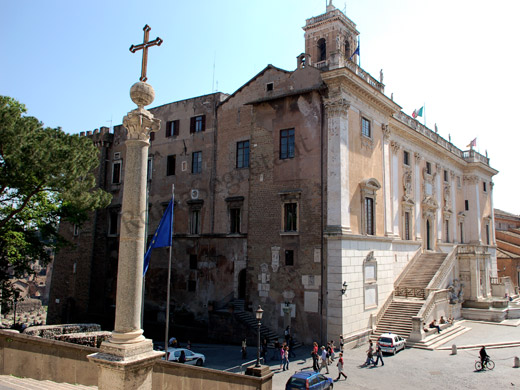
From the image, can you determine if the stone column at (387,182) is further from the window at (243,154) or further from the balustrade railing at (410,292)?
the window at (243,154)

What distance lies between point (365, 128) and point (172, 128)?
1542 centimetres

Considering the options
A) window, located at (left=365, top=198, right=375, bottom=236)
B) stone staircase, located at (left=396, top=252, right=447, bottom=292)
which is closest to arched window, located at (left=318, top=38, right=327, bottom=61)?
window, located at (left=365, top=198, right=375, bottom=236)

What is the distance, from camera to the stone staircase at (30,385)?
10452 mm

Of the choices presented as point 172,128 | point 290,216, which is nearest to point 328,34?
point 172,128

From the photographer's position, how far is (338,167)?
25.4m

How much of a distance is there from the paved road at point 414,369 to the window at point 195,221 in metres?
9.01

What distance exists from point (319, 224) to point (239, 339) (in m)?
8.53

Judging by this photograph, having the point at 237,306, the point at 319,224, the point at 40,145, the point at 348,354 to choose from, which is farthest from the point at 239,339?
the point at 40,145

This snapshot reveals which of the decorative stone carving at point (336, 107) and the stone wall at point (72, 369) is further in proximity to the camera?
the decorative stone carving at point (336, 107)

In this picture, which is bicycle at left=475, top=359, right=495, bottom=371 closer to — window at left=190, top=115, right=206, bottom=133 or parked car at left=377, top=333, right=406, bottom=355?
parked car at left=377, top=333, right=406, bottom=355

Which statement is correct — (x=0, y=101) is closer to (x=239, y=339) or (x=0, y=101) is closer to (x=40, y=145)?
(x=40, y=145)

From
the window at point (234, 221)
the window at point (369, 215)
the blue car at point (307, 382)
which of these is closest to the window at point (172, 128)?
the window at point (234, 221)

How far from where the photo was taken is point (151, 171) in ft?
118

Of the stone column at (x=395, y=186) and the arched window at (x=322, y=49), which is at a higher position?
the arched window at (x=322, y=49)
